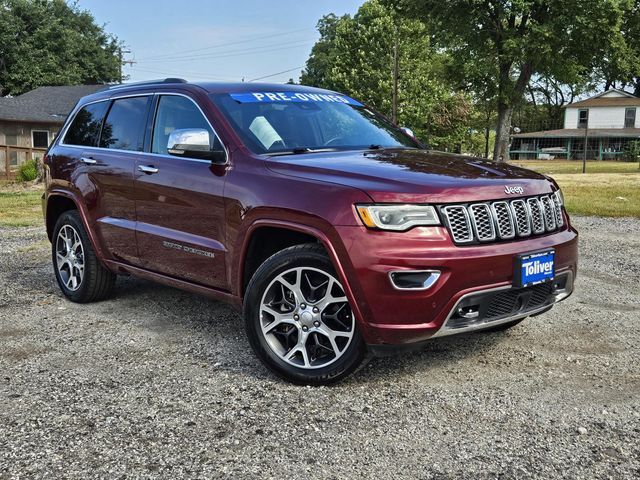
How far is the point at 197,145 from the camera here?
4.23 m

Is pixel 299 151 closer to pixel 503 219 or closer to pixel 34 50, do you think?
pixel 503 219

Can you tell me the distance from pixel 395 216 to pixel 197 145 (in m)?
1.50

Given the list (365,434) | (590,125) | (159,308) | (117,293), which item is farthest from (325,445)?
(590,125)

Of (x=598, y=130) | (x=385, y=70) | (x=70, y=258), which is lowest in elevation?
(x=70, y=258)

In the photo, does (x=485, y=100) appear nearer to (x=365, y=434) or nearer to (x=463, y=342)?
(x=463, y=342)

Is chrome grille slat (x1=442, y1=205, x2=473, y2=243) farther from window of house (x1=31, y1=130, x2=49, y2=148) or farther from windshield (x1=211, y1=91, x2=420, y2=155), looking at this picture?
window of house (x1=31, y1=130, x2=49, y2=148)

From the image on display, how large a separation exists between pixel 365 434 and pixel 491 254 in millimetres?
1149

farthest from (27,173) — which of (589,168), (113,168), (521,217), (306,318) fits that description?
(589,168)

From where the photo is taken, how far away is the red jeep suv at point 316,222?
344 cm

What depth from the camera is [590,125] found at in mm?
64250

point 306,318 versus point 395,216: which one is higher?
point 395,216

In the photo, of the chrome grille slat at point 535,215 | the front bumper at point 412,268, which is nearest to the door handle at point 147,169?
the front bumper at point 412,268

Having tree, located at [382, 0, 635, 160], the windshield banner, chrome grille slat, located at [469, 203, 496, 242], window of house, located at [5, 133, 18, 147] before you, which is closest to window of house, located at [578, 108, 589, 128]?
tree, located at [382, 0, 635, 160]

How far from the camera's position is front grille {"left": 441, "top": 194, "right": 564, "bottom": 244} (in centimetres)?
350
